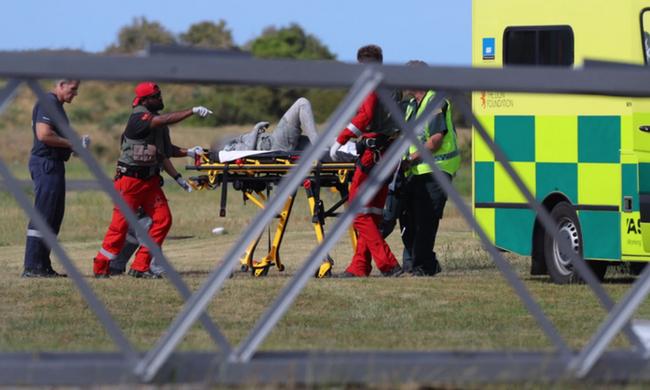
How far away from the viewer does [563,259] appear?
1248 centimetres

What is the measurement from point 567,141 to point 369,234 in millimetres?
1719

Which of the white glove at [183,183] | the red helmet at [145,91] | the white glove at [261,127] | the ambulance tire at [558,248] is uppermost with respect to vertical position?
the red helmet at [145,91]

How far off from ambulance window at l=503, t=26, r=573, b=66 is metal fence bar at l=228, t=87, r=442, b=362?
680 cm

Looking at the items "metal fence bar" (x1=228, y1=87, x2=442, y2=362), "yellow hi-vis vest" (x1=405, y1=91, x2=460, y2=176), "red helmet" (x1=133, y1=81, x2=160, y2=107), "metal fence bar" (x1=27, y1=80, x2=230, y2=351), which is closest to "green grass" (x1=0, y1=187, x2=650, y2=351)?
"yellow hi-vis vest" (x1=405, y1=91, x2=460, y2=176)

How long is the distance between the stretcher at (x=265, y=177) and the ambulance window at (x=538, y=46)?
1.62 metres

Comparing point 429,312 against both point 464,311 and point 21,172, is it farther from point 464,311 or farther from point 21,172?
point 21,172

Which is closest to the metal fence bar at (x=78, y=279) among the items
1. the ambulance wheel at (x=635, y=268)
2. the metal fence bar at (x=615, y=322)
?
the metal fence bar at (x=615, y=322)

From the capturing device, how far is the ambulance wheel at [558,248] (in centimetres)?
1239

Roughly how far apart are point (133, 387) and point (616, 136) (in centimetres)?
688

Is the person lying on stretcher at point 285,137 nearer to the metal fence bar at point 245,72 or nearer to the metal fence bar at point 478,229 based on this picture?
the metal fence bar at point 478,229

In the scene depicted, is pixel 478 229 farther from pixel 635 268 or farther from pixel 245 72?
pixel 635 268

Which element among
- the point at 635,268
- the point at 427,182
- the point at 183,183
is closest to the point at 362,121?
the point at 427,182

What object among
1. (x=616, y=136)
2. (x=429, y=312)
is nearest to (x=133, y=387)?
(x=429, y=312)

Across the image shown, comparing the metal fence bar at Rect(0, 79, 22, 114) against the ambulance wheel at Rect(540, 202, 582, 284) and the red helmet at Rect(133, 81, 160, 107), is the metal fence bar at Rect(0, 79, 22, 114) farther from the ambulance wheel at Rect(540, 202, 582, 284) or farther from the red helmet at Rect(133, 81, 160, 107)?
the ambulance wheel at Rect(540, 202, 582, 284)
